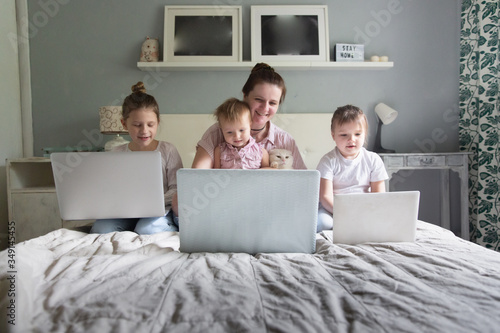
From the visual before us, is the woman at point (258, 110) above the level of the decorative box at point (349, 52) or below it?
below

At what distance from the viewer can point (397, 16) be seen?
2.98 metres

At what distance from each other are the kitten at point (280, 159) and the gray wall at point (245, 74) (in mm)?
1456

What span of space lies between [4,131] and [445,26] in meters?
3.65

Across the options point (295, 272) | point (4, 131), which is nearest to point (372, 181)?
point (295, 272)

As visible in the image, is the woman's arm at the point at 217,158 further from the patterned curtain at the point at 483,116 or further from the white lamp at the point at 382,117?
the patterned curtain at the point at 483,116

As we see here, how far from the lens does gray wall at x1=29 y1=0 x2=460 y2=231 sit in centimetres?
293

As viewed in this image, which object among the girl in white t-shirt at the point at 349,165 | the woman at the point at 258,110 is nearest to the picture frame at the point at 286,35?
the woman at the point at 258,110

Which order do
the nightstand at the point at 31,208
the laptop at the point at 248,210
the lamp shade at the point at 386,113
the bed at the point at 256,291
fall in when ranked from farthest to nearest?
the lamp shade at the point at 386,113 → the nightstand at the point at 31,208 → the laptop at the point at 248,210 → the bed at the point at 256,291

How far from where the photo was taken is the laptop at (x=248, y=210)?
1.01 metres

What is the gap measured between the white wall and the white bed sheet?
2.09 meters

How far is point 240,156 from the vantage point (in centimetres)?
151

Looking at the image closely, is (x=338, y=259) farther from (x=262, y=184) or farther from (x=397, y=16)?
(x=397, y=16)

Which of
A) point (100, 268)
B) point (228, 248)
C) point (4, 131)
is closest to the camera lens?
point (100, 268)

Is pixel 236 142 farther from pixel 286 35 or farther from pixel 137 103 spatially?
pixel 286 35
